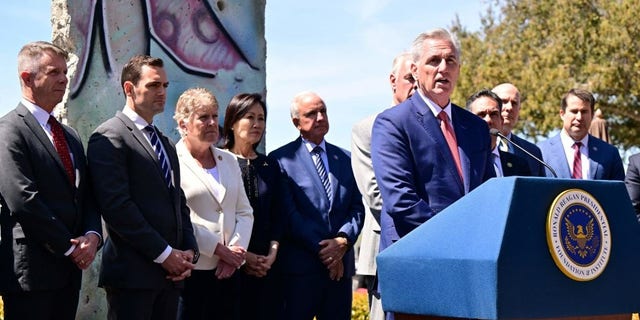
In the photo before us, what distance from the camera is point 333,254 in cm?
584

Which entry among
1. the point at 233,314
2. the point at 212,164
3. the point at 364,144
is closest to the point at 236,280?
the point at 233,314

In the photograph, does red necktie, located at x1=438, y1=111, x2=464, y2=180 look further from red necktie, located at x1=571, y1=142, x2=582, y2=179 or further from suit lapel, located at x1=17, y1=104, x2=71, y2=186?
red necktie, located at x1=571, y1=142, x2=582, y2=179

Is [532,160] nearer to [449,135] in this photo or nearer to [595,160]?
[595,160]

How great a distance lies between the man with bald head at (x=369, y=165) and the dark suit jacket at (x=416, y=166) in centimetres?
143

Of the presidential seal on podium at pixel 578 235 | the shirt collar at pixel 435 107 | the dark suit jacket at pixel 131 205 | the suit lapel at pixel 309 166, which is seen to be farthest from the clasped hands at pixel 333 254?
the presidential seal on podium at pixel 578 235

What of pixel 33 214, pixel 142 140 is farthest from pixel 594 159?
pixel 33 214

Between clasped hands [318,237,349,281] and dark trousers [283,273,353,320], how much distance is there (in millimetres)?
57

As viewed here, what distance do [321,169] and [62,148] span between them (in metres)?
1.88

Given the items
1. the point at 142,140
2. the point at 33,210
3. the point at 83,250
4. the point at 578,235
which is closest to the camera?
the point at 578,235

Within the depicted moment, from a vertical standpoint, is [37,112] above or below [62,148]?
above

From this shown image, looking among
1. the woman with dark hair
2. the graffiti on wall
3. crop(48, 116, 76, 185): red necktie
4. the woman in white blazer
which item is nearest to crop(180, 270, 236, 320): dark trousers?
the woman in white blazer

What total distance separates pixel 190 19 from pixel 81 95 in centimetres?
106

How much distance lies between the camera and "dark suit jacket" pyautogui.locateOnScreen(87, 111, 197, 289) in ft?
15.3

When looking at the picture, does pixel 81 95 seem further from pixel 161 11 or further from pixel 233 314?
pixel 233 314
